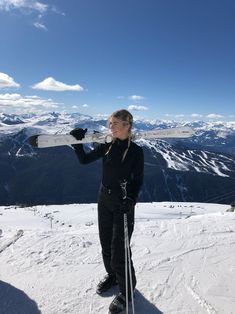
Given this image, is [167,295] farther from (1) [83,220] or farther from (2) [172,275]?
(1) [83,220]

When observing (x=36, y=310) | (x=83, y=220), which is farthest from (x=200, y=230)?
(x=83, y=220)

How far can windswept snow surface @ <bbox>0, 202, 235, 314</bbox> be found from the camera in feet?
20.7

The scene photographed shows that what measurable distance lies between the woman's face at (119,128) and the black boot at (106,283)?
2.71 metres

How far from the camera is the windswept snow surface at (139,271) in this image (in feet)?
20.7

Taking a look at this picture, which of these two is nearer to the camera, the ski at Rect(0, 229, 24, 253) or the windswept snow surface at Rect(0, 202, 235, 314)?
the windswept snow surface at Rect(0, 202, 235, 314)

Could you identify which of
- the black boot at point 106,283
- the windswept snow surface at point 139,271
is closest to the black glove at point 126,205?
the black boot at point 106,283

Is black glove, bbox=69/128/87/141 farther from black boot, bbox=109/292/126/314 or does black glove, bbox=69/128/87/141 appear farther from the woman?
black boot, bbox=109/292/126/314

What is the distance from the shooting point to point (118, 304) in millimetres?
6031

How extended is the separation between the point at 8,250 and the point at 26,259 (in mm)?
854

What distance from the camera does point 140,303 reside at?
6332 mm

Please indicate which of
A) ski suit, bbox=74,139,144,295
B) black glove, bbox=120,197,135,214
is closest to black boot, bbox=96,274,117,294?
ski suit, bbox=74,139,144,295

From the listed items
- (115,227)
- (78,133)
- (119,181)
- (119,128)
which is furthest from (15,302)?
(119,128)

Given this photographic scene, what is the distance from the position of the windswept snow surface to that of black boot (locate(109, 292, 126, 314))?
224mm

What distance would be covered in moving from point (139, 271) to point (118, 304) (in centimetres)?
178
